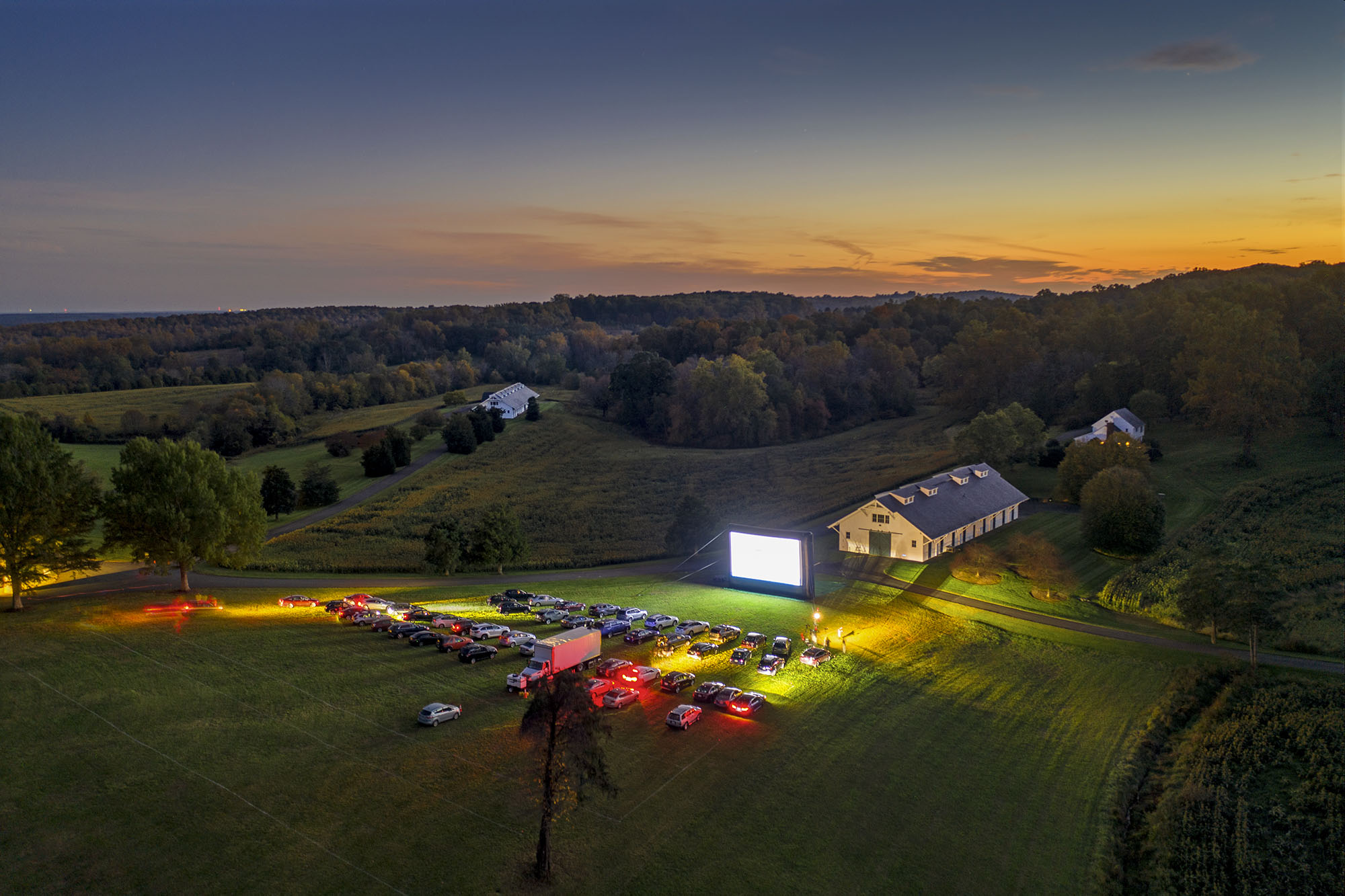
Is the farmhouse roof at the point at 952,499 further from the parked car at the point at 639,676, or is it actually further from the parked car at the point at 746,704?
the parked car at the point at 639,676

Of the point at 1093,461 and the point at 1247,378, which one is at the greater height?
the point at 1247,378

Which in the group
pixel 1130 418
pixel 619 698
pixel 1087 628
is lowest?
pixel 1087 628

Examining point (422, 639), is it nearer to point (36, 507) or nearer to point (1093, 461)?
point (36, 507)

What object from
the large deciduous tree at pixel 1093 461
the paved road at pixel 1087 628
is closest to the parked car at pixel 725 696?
the paved road at pixel 1087 628

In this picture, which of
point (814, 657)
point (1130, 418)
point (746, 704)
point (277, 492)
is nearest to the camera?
point (746, 704)

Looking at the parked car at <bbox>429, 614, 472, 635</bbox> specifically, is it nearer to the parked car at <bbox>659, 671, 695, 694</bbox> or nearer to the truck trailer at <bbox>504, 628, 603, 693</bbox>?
the truck trailer at <bbox>504, 628, 603, 693</bbox>

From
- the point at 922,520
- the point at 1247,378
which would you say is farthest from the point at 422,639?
the point at 1247,378

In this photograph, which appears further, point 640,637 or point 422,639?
point 640,637
